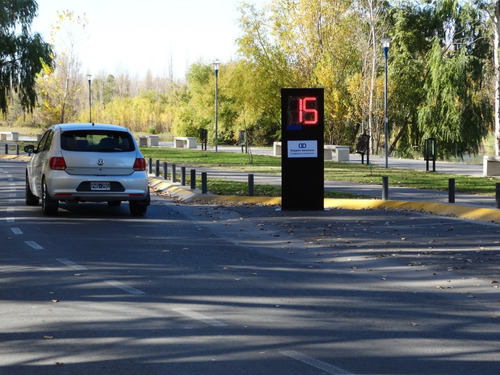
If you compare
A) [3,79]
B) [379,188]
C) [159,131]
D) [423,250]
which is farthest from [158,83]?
[423,250]

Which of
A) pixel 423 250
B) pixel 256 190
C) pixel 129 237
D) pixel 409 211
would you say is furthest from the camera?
pixel 256 190

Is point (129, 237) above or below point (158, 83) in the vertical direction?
below

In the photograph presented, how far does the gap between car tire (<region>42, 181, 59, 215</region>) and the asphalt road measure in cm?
73

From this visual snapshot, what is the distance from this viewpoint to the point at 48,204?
18.5 m

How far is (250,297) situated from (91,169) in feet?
30.4

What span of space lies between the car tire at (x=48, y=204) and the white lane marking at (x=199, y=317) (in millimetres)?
10059

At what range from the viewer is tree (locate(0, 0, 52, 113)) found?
5869cm

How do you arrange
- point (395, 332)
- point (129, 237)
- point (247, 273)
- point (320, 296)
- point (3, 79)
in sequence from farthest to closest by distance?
point (3, 79) < point (129, 237) < point (247, 273) < point (320, 296) < point (395, 332)

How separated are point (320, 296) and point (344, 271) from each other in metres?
2.20

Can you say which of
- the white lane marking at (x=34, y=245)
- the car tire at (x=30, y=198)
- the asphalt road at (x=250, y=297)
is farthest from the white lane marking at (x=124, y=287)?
the car tire at (x=30, y=198)

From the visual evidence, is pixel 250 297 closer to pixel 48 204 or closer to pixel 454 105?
pixel 48 204

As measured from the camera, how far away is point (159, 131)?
339ft

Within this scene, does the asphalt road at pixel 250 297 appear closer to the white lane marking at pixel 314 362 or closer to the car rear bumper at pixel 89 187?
the white lane marking at pixel 314 362

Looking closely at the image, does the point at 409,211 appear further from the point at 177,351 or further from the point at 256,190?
the point at 177,351
